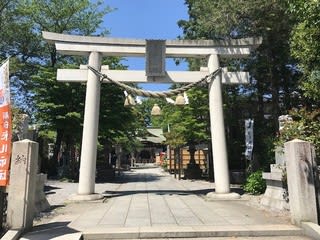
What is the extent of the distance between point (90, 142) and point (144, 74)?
10.4ft

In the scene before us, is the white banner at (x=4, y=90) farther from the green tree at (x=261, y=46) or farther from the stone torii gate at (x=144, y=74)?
the green tree at (x=261, y=46)

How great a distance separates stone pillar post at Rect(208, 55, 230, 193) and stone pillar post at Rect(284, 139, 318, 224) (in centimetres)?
496

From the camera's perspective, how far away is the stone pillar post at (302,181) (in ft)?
28.3

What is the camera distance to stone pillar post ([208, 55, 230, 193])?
14.0m

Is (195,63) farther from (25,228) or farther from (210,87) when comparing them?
(25,228)

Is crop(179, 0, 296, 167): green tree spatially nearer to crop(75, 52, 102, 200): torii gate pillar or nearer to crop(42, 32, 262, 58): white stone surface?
crop(42, 32, 262, 58): white stone surface

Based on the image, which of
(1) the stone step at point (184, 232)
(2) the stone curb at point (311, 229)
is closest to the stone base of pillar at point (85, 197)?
(1) the stone step at point (184, 232)

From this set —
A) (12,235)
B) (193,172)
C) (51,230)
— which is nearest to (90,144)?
(51,230)

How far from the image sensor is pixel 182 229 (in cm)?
845

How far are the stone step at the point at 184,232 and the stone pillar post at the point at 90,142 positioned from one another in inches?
210

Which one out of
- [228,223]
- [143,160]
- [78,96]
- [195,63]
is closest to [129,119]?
[78,96]

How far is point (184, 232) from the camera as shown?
8.27m

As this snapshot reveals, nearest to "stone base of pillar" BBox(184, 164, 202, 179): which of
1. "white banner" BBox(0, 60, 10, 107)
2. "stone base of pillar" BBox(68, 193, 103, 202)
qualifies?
"stone base of pillar" BBox(68, 193, 103, 202)

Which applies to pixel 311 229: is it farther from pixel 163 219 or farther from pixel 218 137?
pixel 218 137
